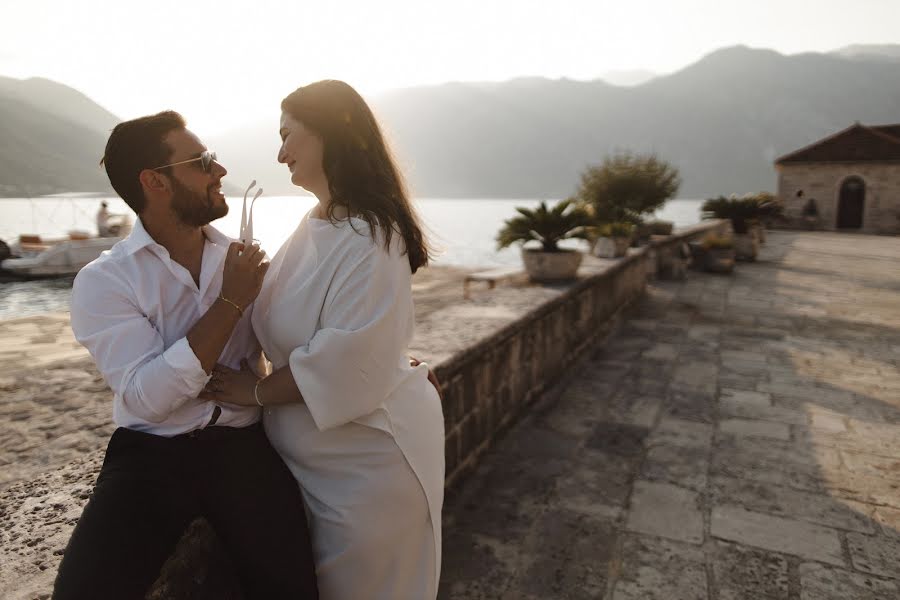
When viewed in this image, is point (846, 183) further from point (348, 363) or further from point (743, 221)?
point (348, 363)

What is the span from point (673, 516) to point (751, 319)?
19.2 ft

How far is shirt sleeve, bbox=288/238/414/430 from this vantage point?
1.40 metres

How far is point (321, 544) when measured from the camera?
151cm

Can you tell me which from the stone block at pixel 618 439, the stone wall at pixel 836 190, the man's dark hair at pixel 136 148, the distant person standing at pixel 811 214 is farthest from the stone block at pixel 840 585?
the distant person standing at pixel 811 214

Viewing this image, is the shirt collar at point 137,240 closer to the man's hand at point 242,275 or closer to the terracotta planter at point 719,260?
the man's hand at point 242,275

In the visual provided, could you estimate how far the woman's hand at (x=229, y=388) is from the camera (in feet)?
4.82

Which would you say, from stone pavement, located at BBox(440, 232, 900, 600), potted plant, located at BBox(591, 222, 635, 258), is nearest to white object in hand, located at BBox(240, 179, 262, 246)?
stone pavement, located at BBox(440, 232, 900, 600)

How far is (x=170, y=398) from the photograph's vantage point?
1.32m

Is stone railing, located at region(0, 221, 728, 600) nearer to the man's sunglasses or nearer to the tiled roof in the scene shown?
the man's sunglasses

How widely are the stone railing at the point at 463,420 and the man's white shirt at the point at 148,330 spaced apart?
29 centimetres

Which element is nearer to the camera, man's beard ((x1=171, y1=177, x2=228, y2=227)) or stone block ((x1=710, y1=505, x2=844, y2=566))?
man's beard ((x1=171, y1=177, x2=228, y2=227))

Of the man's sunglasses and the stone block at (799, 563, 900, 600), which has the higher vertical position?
the man's sunglasses

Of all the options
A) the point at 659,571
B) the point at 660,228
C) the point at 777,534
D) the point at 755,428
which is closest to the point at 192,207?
the point at 659,571

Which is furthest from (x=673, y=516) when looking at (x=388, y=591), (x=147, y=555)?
(x=147, y=555)
